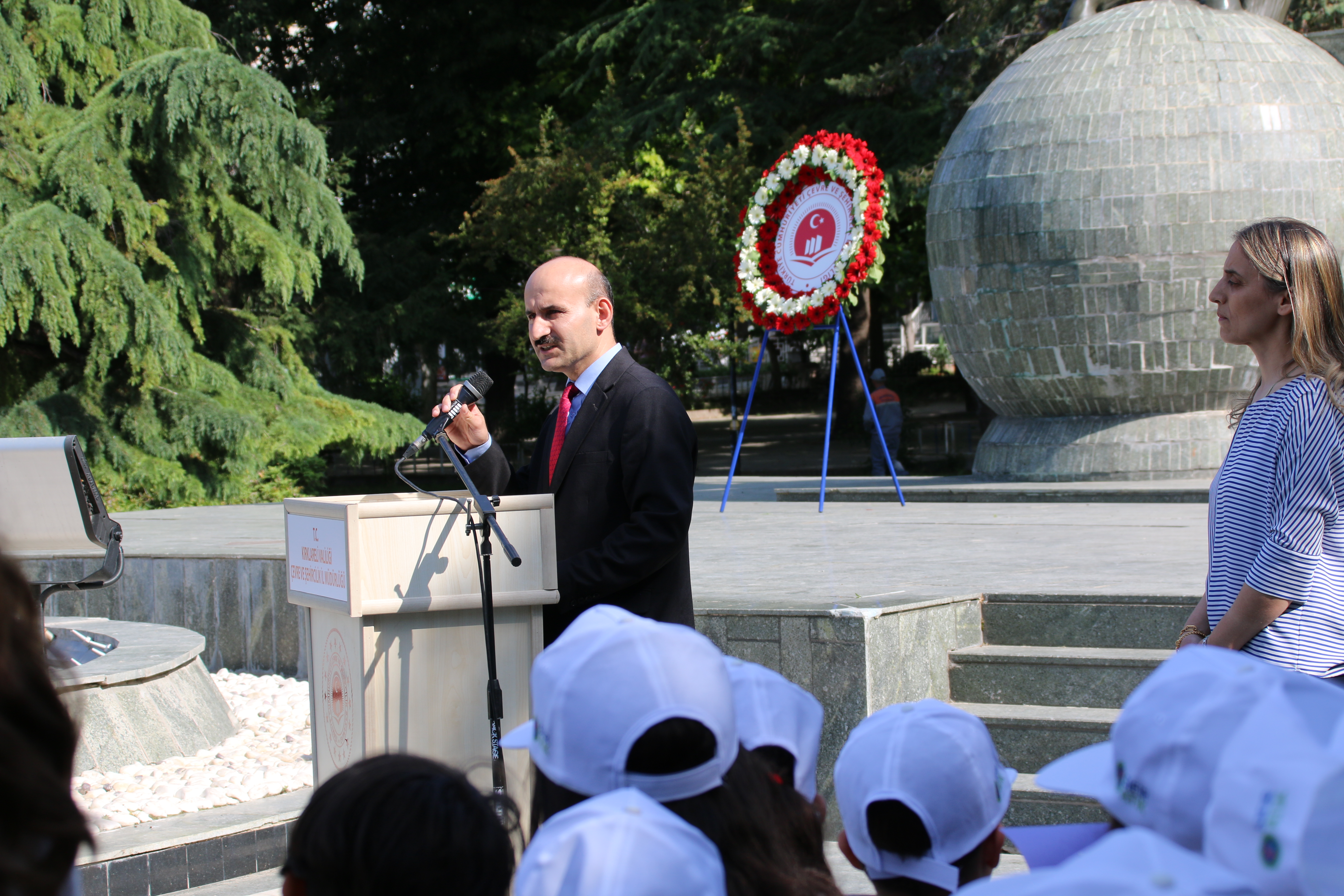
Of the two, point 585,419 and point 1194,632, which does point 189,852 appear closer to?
point 585,419

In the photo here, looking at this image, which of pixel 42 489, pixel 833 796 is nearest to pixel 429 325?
pixel 42 489

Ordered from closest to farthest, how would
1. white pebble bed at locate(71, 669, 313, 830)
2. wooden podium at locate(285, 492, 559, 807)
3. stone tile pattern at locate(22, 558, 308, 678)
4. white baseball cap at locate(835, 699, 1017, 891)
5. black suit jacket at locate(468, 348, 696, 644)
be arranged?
white baseball cap at locate(835, 699, 1017, 891), wooden podium at locate(285, 492, 559, 807), black suit jacket at locate(468, 348, 696, 644), white pebble bed at locate(71, 669, 313, 830), stone tile pattern at locate(22, 558, 308, 678)

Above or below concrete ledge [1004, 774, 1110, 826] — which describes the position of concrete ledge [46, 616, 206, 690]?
above

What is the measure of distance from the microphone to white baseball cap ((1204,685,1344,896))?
2.38 metres

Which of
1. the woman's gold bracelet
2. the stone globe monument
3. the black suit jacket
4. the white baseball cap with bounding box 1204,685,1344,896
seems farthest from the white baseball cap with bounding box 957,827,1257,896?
the stone globe monument

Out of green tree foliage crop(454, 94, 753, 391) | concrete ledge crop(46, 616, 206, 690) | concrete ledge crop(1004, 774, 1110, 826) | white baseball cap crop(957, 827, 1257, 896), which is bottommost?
concrete ledge crop(1004, 774, 1110, 826)

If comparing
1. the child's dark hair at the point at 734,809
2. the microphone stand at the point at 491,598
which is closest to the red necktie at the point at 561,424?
the microphone stand at the point at 491,598

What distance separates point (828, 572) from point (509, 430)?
59.8ft

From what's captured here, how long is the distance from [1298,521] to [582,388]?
190cm

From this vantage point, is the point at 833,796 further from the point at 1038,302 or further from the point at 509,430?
the point at 509,430

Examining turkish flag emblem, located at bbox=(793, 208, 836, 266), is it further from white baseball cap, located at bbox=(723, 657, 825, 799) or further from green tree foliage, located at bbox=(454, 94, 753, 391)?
green tree foliage, located at bbox=(454, 94, 753, 391)

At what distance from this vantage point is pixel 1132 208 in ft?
35.3

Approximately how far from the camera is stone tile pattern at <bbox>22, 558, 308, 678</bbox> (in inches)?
292

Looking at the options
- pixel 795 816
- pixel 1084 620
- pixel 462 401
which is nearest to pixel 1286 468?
pixel 795 816
